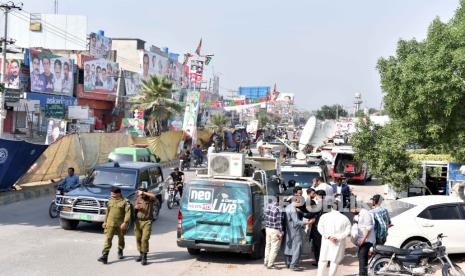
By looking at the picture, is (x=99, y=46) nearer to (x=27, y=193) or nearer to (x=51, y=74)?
(x=51, y=74)

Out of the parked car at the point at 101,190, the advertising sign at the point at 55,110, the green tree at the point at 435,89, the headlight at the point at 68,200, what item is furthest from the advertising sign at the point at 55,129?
the green tree at the point at 435,89

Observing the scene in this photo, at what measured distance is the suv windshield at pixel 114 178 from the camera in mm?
15078

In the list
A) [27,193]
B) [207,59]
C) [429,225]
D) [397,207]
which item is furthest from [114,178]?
[207,59]

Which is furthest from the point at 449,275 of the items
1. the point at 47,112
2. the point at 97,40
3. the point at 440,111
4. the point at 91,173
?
the point at 97,40

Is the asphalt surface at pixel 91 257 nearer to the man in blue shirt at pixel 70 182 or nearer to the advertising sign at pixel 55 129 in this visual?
the man in blue shirt at pixel 70 182

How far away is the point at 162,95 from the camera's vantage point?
4769 centimetres

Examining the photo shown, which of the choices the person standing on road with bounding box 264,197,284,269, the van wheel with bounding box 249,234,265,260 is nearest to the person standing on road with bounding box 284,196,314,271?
the person standing on road with bounding box 264,197,284,269

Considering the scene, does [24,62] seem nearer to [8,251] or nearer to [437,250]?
[8,251]

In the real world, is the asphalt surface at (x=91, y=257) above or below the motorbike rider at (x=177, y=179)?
below

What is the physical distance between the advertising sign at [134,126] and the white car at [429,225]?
3322 cm

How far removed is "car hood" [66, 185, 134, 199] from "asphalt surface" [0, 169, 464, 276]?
3.21ft

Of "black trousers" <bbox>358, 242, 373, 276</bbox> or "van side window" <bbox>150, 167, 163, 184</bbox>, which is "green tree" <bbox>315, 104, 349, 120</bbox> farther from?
"black trousers" <bbox>358, 242, 373, 276</bbox>

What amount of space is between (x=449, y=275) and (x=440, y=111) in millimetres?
4636

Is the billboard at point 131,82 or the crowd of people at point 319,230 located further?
the billboard at point 131,82
